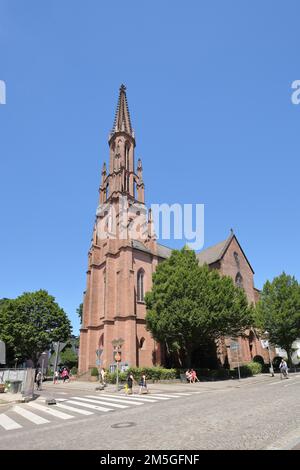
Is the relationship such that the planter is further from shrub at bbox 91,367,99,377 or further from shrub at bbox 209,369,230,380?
shrub at bbox 209,369,230,380

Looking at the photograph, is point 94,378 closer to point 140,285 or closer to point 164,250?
point 140,285

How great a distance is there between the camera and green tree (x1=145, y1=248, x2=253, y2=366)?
92.7 feet

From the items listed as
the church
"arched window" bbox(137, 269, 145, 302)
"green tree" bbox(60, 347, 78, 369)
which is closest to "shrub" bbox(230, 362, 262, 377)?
the church

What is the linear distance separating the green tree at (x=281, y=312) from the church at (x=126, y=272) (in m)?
4.72

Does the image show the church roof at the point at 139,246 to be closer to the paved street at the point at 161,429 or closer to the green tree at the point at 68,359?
the green tree at the point at 68,359

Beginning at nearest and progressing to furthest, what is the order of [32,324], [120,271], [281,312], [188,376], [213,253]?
[188,376]
[281,312]
[120,271]
[32,324]
[213,253]

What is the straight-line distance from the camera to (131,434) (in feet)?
26.5

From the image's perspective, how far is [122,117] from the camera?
55625 mm

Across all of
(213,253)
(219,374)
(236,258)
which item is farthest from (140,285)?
(236,258)

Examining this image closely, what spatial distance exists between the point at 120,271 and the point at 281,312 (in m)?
19.1

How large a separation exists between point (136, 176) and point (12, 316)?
2734cm

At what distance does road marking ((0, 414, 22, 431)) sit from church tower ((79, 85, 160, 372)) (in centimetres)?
1868

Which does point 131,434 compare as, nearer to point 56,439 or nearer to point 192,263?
point 56,439
